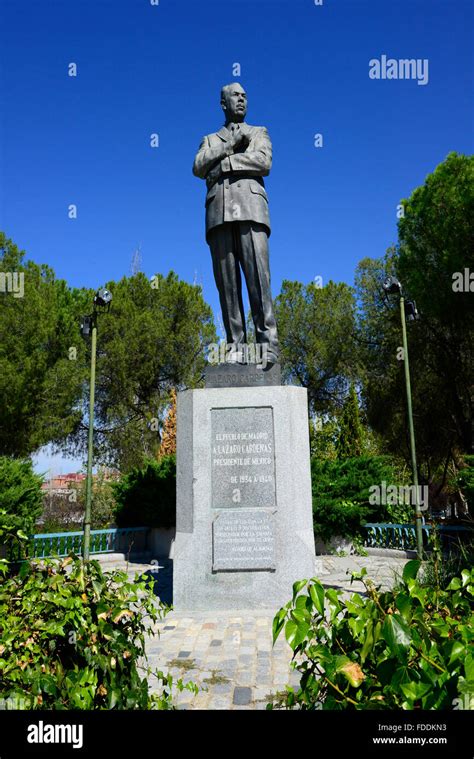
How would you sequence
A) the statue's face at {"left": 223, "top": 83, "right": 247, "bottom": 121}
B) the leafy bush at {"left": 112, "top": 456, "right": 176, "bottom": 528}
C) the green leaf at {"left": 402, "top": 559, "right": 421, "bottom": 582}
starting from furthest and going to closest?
the leafy bush at {"left": 112, "top": 456, "right": 176, "bottom": 528} → the statue's face at {"left": 223, "top": 83, "right": 247, "bottom": 121} → the green leaf at {"left": 402, "top": 559, "right": 421, "bottom": 582}

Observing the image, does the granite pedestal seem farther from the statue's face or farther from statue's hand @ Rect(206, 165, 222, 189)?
the statue's face

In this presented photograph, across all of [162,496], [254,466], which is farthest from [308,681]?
[162,496]

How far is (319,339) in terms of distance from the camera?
2520 cm

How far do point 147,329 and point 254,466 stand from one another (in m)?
17.9

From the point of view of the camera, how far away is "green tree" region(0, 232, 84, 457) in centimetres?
1703

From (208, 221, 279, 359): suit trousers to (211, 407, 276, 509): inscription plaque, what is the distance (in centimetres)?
95

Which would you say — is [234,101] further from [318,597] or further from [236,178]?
[318,597]

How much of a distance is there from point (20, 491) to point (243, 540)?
146 inches

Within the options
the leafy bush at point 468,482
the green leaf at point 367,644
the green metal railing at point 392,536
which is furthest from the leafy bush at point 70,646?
the green metal railing at point 392,536

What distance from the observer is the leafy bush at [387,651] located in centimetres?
144

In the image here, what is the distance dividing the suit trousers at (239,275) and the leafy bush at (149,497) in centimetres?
485

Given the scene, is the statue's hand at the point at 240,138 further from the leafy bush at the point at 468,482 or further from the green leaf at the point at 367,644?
the green leaf at the point at 367,644

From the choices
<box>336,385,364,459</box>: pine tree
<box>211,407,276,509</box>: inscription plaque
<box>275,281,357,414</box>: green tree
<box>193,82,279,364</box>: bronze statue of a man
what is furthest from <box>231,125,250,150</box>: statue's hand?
<box>275,281,357,414</box>: green tree

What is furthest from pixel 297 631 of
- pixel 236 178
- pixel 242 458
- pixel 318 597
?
pixel 236 178
